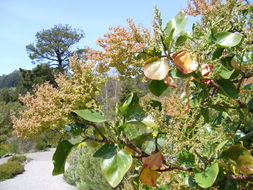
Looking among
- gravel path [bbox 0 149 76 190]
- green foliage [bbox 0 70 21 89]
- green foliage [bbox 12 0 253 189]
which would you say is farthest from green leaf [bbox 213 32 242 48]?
green foliage [bbox 0 70 21 89]

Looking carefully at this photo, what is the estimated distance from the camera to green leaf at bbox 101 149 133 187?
1.70ft

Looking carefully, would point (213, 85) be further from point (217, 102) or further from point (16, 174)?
point (16, 174)

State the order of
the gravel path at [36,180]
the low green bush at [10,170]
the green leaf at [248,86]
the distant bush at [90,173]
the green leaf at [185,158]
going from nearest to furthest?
the green leaf at [185,158] < the green leaf at [248,86] < the distant bush at [90,173] < the gravel path at [36,180] < the low green bush at [10,170]

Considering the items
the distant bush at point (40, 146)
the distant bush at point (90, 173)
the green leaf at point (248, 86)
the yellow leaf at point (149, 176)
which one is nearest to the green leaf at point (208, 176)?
the yellow leaf at point (149, 176)

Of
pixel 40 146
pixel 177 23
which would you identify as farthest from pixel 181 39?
pixel 40 146

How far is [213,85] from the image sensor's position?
0.59 meters

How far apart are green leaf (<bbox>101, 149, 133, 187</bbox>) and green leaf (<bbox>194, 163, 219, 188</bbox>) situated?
0.16 m

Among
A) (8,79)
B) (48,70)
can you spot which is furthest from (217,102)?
(8,79)

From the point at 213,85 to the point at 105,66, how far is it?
0.29m

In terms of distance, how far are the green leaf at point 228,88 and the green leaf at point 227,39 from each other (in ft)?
0.27

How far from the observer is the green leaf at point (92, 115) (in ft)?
1.76

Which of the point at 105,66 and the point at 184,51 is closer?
the point at 184,51

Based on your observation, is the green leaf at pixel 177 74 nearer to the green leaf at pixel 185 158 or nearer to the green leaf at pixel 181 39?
the green leaf at pixel 181 39

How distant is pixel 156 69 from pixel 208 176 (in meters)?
0.24
